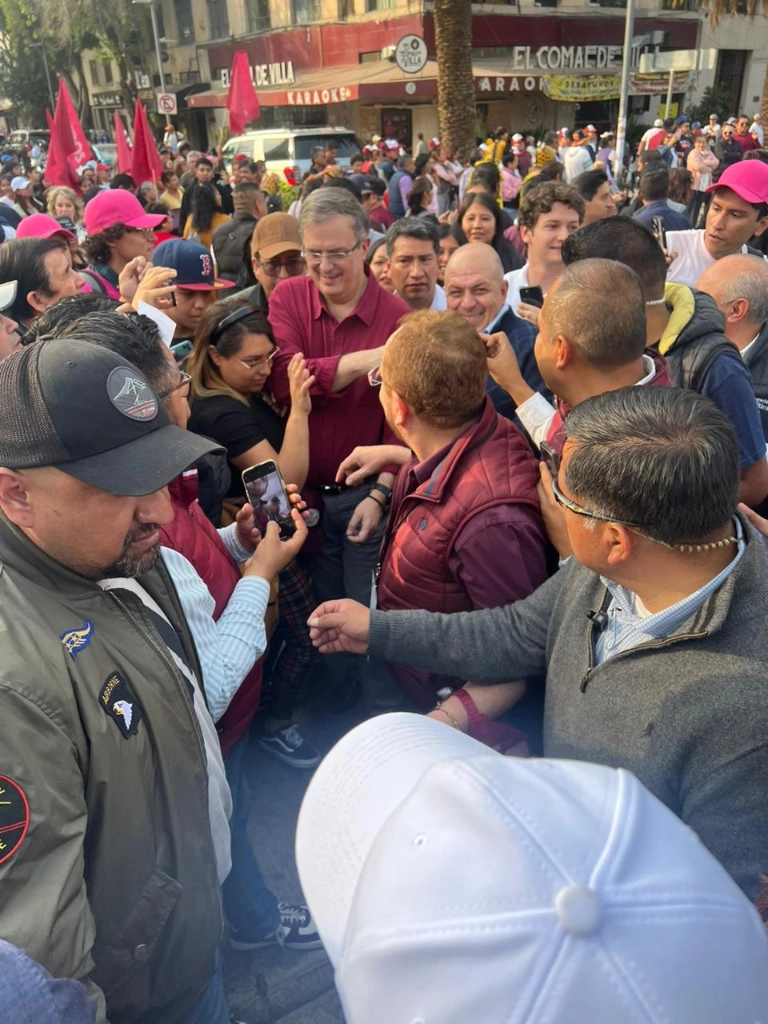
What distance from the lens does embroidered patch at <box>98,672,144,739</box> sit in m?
1.25

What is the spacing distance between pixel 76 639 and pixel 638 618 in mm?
1059

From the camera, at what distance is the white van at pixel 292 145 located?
15945mm

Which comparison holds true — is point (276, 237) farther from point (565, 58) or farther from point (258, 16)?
point (258, 16)

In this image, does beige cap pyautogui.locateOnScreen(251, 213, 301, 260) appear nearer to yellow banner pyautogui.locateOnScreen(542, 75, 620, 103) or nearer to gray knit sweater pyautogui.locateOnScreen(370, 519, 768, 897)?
gray knit sweater pyautogui.locateOnScreen(370, 519, 768, 897)

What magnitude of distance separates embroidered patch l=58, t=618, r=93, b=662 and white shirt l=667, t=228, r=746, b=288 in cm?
445

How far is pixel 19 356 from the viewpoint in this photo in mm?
1344

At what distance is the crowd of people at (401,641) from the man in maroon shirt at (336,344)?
0.05ft

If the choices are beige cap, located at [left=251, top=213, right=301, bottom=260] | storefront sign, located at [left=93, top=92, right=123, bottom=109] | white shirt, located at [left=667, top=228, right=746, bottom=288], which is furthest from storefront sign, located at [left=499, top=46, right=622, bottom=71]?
beige cap, located at [left=251, top=213, right=301, bottom=260]

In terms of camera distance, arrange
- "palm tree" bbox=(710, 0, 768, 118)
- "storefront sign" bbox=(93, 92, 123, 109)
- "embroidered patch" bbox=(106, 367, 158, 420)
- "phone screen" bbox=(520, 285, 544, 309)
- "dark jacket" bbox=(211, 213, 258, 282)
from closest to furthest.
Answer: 1. "embroidered patch" bbox=(106, 367, 158, 420)
2. "phone screen" bbox=(520, 285, 544, 309)
3. "dark jacket" bbox=(211, 213, 258, 282)
4. "palm tree" bbox=(710, 0, 768, 118)
5. "storefront sign" bbox=(93, 92, 123, 109)

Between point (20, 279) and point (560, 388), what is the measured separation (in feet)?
8.06

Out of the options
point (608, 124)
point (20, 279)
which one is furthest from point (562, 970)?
point (608, 124)

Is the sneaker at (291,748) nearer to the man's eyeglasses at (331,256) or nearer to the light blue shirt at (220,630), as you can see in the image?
the light blue shirt at (220,630)

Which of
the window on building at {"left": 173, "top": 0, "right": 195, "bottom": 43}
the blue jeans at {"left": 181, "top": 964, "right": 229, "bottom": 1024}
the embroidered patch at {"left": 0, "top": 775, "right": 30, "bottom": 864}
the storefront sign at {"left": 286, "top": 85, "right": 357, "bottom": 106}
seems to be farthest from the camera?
the window on building at {"left": 173, "top": 0, "right": 195, "bottom": 43}

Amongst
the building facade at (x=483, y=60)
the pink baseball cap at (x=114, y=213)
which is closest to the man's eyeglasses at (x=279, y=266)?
the pink baseball cap at (x=114, y=213)
